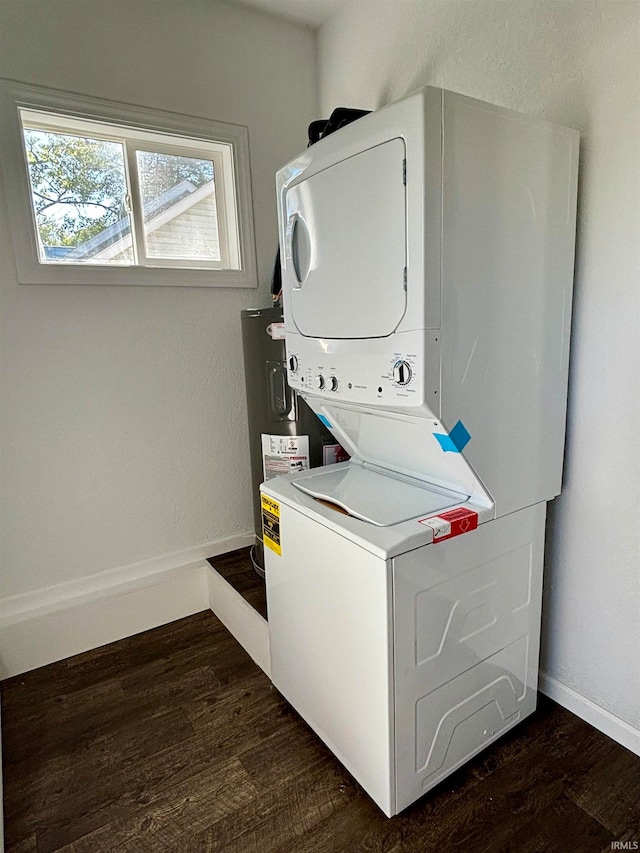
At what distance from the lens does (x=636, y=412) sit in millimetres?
1326

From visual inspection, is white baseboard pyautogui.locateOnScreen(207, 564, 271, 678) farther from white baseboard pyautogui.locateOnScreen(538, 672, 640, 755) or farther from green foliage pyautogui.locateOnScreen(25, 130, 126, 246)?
green foliage pyautogui.locateOnScreen(25, 130, 126, 246)

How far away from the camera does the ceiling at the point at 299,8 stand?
2.05 meters

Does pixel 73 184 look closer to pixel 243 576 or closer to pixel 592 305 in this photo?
pixel 243 576

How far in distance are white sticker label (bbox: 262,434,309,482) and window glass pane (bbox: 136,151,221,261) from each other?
91 cm

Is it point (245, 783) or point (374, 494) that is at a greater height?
point (374, 494)

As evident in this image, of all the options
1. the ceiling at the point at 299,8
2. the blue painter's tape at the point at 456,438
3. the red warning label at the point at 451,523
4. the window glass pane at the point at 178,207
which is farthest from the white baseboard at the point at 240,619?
the ceiling at the point at 299,8

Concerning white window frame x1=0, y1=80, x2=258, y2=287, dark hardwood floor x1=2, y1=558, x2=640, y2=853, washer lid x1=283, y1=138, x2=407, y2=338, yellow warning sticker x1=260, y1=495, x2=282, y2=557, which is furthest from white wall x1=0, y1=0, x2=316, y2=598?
washer lid x1=283, y1=138, x2=407, y2=338

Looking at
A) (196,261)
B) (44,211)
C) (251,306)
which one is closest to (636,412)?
(251,306)

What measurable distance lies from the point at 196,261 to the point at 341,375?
3.95 ft

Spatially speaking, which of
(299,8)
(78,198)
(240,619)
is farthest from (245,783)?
(299,8)

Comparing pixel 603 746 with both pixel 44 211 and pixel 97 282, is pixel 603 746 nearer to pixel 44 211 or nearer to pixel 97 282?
pixel 97 282

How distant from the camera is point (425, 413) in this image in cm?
116

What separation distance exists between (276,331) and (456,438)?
2.84 ft

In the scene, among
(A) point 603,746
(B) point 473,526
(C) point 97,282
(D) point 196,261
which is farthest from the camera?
(D) point 196,261
